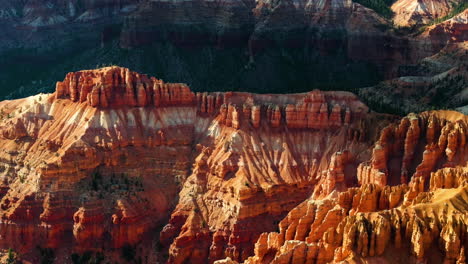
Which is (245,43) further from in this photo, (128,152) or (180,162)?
(128,152)

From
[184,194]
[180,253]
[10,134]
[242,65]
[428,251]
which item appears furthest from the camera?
[242,65]

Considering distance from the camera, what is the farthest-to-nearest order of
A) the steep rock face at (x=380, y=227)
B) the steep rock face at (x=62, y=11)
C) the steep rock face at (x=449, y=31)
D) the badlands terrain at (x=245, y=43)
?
1. the steep rock face at (x=62, y=11)
2. the badlands terrain at (x=245, y=43)
3. the steep rock face at (x=449, y=31)
4. the steep rock face at (x=380, y=227)

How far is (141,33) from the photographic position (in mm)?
171375

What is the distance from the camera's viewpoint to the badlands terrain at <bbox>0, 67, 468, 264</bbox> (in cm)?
8350

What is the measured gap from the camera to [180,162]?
92.8 m

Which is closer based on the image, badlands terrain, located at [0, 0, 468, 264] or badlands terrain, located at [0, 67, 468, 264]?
badlands terrain, located at [0, 0, 468, 264]

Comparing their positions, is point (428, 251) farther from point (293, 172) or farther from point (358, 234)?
point (293, 172)

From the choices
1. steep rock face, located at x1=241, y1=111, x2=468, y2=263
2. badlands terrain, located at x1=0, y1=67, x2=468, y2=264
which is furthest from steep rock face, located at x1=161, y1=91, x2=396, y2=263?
steep rock face, located at x1=241, y1=111, x2=468, y2=263

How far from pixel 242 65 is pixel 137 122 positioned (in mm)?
77052

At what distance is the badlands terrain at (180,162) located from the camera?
8350 centimetres

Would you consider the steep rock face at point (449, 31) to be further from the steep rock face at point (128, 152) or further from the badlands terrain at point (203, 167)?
the steep rock face at point (128, 152)

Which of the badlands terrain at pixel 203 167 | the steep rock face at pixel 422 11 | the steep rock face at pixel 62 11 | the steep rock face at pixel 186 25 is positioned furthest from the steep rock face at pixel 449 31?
the steep rock face at pixel 62 11

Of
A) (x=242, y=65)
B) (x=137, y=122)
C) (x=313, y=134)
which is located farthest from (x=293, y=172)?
(x=242, y=65)

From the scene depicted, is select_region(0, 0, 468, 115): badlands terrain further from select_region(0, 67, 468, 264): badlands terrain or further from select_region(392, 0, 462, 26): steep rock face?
select_region(0, 67, 468, 264): badlands terrain
